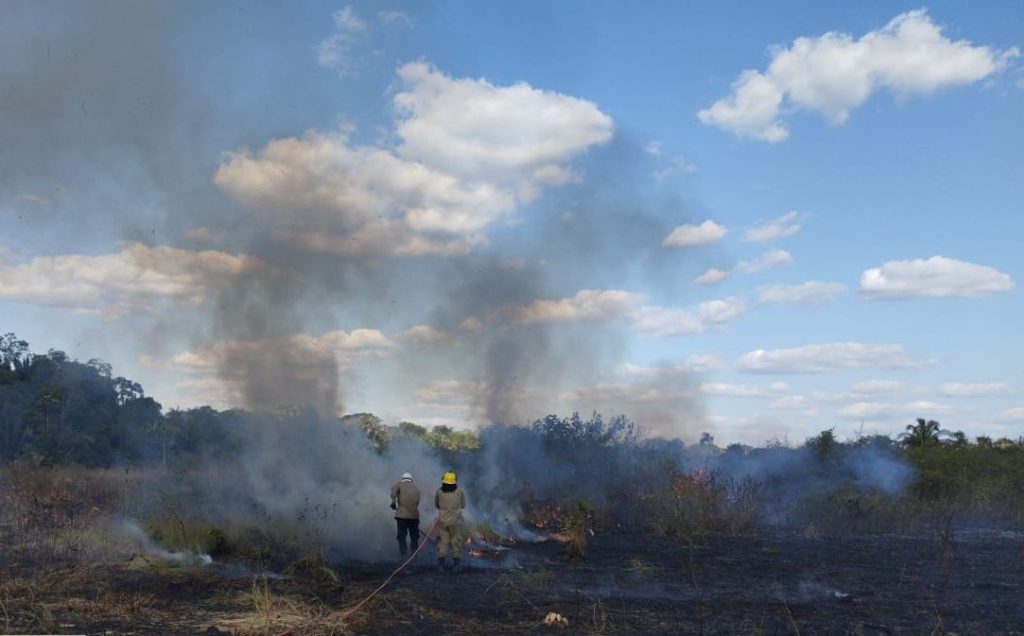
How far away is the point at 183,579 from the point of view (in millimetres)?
13539

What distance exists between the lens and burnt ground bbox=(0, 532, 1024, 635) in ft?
34.7

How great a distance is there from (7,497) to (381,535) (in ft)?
27.6

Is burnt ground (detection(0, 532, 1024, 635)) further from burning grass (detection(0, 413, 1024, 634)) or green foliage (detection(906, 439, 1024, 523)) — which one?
green foliage (detection(906, 439, 1024, 523))

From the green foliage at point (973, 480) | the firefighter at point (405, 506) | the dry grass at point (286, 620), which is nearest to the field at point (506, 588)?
the dry grass at point (286, 620)

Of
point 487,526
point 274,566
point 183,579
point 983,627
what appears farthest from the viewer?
point 487,526

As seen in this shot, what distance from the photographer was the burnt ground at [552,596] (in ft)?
34.7

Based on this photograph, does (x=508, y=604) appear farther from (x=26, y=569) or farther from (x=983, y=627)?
(x=26, y=569)

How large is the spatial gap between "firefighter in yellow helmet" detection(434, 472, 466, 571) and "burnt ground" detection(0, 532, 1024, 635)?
0.50 m

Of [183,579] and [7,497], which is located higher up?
[7,497]

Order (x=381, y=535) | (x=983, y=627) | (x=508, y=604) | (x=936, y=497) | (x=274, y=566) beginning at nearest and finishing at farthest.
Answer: (x=983, y=627) < (x=508, y=604) < (x=274, y=566) < (x=381, y=535) < (x=936, y=497)

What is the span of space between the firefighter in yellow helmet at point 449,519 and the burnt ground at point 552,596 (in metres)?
0.50

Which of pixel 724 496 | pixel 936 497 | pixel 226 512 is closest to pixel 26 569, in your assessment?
pixel 226 512

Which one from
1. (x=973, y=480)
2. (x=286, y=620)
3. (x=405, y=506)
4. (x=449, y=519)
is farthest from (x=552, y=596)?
(x=973, y=480)

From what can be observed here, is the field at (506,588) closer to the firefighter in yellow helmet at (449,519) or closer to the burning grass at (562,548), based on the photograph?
the burning grass at (562,548)
